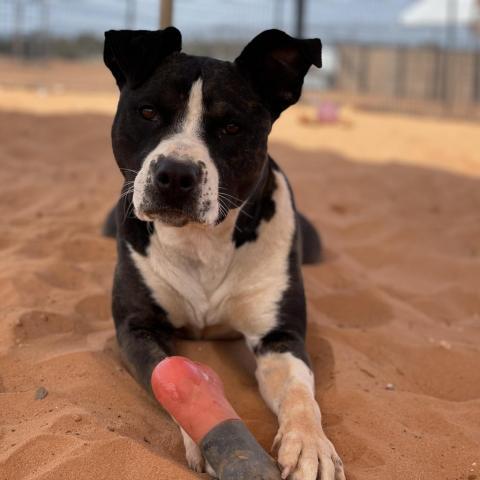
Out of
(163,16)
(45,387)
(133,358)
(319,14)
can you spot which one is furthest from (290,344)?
(319,14)

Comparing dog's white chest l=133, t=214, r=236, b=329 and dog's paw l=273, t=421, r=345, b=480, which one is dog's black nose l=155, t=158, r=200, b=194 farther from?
dog's paw l=273, t=421, r=345, b=480

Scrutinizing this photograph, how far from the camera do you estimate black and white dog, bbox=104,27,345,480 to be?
289 cm

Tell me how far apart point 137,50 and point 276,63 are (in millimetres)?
574

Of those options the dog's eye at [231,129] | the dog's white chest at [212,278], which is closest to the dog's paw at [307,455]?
the dog's white chest at [212,278]

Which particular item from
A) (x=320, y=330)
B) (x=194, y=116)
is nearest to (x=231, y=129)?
(x=194, y=116)

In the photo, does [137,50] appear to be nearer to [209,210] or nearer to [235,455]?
[209,210]

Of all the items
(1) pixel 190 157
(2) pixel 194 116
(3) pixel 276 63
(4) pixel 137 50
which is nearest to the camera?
(1) pixel 190 157

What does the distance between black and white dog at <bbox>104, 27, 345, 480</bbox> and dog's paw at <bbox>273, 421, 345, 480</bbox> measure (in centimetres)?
4

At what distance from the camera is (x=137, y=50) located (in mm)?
3201

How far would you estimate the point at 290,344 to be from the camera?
10.9ft

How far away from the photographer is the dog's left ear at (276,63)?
10.8 ft

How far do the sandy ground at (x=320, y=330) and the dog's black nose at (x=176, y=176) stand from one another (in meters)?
0.81

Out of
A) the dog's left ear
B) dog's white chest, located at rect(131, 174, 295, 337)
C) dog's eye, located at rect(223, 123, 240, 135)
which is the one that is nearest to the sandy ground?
dog's white chest, located at rect(131, 174, 295, 337)

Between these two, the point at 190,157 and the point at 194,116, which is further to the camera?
the point at 194,116
